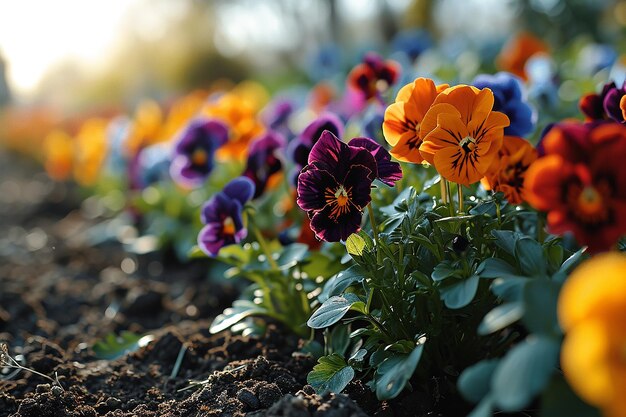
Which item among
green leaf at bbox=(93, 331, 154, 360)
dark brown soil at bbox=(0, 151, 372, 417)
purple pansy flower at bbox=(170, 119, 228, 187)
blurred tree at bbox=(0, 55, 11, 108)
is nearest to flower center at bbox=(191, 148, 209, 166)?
purple pansy flower at bbox=(170, 119, 228, 187)

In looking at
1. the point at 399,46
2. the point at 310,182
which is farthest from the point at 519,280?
the point at 399,46

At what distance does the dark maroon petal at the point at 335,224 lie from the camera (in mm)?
1769

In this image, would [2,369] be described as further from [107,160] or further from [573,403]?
[107,160]

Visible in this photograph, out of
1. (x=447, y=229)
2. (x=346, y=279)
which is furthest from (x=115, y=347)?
(x=447, y=229)

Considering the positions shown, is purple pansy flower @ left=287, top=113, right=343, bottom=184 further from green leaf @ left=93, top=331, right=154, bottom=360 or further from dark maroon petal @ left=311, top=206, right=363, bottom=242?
green leaf @ left=93, top=331, right=154, bottom=360

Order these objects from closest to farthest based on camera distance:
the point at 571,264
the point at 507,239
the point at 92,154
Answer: the point at 571,264 → the point at 507,239 → the point at 92,154

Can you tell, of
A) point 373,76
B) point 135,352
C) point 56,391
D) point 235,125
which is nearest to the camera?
point 56,391

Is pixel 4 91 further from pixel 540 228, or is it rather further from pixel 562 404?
pixel 562 404

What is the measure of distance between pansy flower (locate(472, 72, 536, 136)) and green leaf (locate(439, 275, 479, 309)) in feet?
2.41

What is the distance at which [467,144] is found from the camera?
1.67 m

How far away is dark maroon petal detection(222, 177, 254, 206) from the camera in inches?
88.4

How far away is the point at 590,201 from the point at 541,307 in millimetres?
218

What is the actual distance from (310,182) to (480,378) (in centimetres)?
67

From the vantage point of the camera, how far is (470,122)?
167 cm
